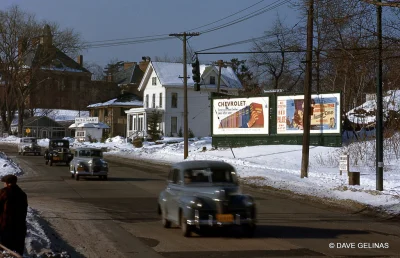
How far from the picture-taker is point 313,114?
4603 cm

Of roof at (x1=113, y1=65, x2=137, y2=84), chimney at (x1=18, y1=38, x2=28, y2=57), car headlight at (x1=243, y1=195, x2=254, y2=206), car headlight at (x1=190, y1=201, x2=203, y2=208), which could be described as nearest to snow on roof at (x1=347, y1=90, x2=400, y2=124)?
car headlight at (x1=243, y1=195, x2=254, y2=206)

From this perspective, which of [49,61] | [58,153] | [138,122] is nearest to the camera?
[58,153]

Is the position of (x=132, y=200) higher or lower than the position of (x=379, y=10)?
lower

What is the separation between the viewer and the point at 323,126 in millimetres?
45719

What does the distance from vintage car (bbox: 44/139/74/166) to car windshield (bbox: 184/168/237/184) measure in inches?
1119

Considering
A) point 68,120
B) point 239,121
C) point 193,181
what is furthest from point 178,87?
point 193,181

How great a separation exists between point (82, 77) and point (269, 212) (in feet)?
395

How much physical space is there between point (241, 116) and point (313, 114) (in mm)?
6649

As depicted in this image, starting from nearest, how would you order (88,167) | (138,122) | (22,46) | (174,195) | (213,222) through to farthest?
(213,222) → (174,195) → (88,167) → (138,122) → (22,46)

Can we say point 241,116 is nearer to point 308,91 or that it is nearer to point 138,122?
point 308,91

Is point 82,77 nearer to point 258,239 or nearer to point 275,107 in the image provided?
point 275,107

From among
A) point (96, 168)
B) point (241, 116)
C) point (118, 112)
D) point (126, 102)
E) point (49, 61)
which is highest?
point (49, 61)

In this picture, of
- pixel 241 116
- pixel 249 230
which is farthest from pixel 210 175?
pixel 241 116

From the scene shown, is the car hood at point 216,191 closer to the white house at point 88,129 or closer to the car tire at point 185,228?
the car tire at point 185,228
